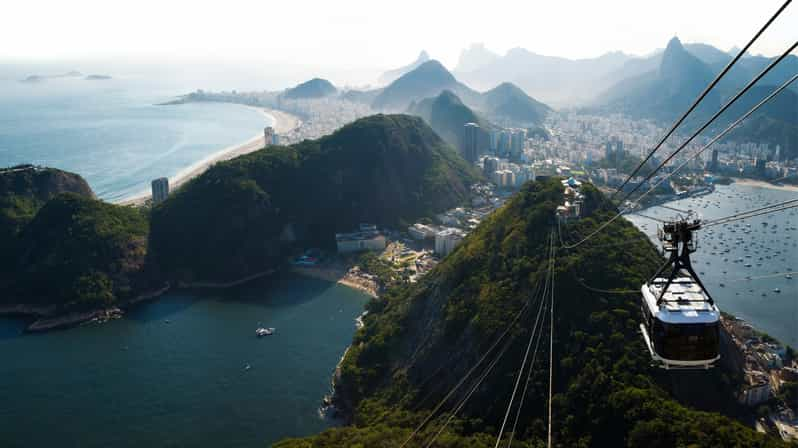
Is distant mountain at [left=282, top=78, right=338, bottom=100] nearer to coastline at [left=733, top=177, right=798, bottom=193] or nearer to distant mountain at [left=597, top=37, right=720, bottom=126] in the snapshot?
distant mountain at [left=597, top=37, right=720, bottom=126]

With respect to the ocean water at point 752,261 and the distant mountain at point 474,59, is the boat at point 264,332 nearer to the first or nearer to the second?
the ocean water at point 752,261

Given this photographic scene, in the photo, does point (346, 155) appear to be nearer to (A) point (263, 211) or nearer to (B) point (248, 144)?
(A) point (263, 211)

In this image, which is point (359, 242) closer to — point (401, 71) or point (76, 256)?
point (76, 256)

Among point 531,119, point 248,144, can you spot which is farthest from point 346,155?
point 531,119

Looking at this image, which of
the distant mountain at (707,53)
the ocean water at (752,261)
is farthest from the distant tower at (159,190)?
the distant mountain at (707,53)

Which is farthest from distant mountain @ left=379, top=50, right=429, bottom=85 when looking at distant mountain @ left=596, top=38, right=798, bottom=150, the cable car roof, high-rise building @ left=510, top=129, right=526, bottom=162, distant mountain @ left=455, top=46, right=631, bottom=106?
the cable car roof

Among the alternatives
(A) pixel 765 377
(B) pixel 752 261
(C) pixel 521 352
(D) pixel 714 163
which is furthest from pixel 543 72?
(C) pixel 521 352

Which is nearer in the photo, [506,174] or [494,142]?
[506,174]
